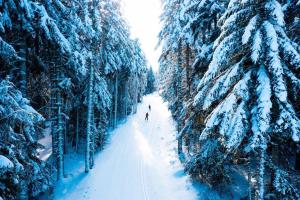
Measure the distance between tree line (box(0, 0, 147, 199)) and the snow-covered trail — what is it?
4.31 ft

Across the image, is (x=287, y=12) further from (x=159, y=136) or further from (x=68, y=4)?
(x=159, y=136)

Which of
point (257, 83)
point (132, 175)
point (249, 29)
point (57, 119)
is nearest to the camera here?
point (249, 29)

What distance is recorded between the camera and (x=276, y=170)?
10641 mm

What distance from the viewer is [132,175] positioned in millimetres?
21359

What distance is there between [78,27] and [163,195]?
1190cm

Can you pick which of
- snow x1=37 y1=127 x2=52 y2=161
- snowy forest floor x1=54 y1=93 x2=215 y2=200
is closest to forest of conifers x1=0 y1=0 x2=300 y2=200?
snowy forest floor x1=54 y1=93 x2=215 y2=200

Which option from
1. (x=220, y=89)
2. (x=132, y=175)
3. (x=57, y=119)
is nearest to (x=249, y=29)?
(x=220, y=89)

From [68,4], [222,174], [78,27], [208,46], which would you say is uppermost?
[68,4]

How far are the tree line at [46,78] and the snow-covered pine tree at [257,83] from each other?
6.98 metres

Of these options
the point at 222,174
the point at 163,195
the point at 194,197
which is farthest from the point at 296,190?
the point at 163,195

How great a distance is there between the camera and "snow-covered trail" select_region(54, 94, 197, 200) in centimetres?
1795

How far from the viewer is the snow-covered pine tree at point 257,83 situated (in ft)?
31.9

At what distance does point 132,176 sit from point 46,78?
30.9 feet

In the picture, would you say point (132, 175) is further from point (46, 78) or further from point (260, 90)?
point (260, 90)
